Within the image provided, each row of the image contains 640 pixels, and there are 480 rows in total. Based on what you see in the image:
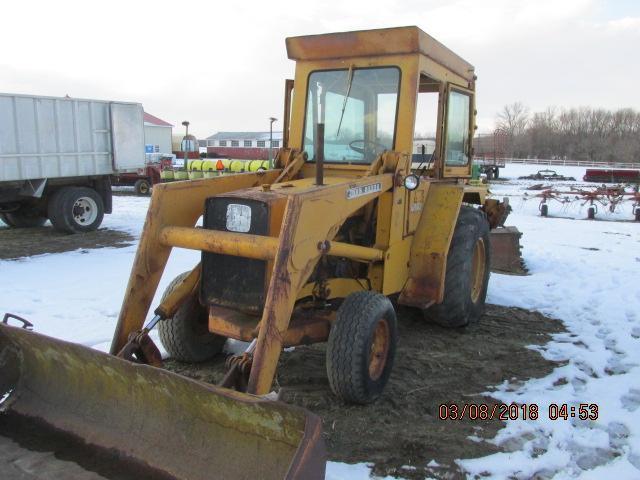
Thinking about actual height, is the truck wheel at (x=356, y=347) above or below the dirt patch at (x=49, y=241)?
above

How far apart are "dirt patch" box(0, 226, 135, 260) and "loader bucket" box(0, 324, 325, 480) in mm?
6393

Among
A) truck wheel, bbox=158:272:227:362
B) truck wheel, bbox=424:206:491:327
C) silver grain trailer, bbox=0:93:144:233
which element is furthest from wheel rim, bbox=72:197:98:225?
truck wheel, bbox=424:206:491:327

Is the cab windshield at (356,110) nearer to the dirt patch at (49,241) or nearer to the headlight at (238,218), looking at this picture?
the headlight at (238,218)

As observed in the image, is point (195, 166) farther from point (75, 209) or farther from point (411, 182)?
point (411, 182)

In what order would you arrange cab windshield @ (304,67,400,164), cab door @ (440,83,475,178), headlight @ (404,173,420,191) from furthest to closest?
cab door @ (440,83,475,178)
cab windshield @ (304,67,400,164)
headlight @ (404,173,420,191)

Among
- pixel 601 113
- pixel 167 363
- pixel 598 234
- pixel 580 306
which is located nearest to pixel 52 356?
pixel 167 363

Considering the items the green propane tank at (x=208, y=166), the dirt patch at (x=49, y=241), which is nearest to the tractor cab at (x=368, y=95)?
the dirt patch at (x=49, y=241)

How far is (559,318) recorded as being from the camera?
5.98 m

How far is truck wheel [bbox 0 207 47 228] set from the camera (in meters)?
12.0

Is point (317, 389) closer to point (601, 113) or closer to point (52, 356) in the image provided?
point (52, 356)

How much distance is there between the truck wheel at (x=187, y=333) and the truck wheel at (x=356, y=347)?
129 centimetres

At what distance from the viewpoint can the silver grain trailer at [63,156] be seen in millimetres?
10297

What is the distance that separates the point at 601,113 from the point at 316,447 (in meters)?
82.2

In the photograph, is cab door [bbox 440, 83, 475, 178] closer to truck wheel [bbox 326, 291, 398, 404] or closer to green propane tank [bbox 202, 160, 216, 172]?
truck wheel [bbox 326, 291, 398, 404]
